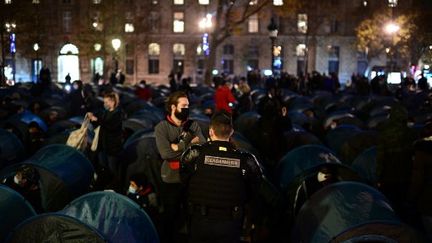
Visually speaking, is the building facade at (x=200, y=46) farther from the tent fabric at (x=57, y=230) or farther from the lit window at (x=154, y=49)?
the tent fabric at (x=57, y=230)

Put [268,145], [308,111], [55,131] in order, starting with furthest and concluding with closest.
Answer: [308,111] → [55,131] → [268,145]

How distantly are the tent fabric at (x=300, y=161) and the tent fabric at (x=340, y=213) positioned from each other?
8.82 feet

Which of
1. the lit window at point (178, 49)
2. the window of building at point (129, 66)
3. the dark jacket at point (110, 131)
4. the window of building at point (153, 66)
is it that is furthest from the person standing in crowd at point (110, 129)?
the lit window at point (178, 49)

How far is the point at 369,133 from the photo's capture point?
1383cm

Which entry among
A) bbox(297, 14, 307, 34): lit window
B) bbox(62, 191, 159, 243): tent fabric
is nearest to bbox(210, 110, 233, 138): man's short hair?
bbox(62, 191, 159, 243): tent fabric

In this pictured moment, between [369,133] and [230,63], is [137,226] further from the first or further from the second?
[230,63]

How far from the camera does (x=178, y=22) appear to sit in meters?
68.1

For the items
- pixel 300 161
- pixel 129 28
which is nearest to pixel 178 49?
pixel 129 28

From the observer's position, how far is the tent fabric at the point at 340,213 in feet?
23.3

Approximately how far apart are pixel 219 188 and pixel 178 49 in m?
63.3

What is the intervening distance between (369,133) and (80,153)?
21.3ft

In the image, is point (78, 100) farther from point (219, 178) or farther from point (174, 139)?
point (219, 178)

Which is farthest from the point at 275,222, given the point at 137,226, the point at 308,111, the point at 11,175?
the point at 308,111

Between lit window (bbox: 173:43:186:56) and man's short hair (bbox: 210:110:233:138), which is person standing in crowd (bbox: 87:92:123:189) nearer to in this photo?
man's short hair (bbox: 210:110:233:138)
